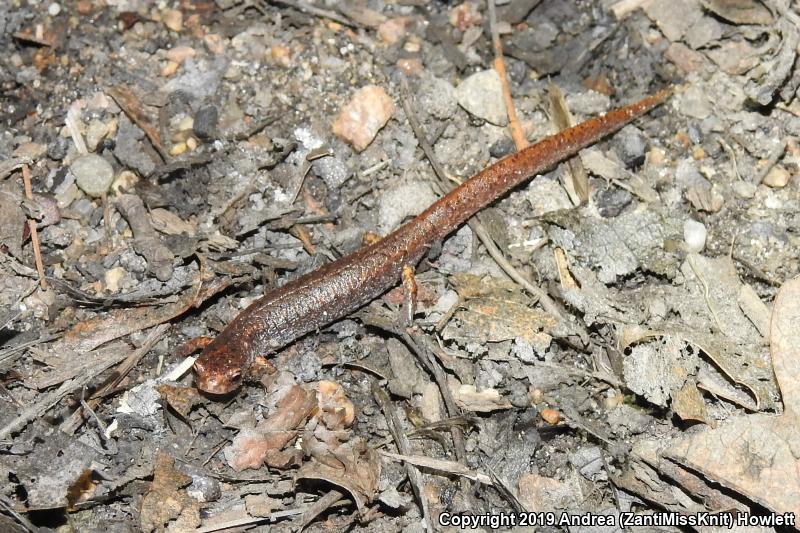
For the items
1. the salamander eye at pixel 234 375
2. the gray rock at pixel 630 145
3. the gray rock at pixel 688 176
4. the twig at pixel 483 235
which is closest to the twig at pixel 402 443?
the salamander eye at pixel 234 375

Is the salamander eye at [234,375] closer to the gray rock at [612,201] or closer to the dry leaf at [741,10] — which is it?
the gray rock at [612,201]

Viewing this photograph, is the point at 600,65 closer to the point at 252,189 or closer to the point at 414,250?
the point at 414,250

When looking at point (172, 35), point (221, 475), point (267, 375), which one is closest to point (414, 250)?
point (267, 375)

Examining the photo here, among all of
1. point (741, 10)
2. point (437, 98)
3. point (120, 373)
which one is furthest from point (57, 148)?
point (741, 10)

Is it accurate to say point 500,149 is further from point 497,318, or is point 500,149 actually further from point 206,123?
point 206,123

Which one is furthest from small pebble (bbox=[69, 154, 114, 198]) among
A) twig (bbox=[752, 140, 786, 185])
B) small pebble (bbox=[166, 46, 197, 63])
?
twig (bbox=[752, 140, 786, 185])

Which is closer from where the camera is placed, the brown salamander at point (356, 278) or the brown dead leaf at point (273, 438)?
the brown dead leaf at point (273, 438)

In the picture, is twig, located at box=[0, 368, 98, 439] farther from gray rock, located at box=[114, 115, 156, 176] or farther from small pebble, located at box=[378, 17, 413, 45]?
small pebble, located at box=[378, 17, 413, 45]

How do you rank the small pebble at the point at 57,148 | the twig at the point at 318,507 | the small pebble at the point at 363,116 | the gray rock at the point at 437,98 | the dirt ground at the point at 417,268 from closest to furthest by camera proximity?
1. the twig at the point at 318,507
2. the dirt ground at the point at 417,268
3. the small pebble at the point at 57,148
4. the small pebble at the point at 363,116
5. the gray rock at the point at 437,98
